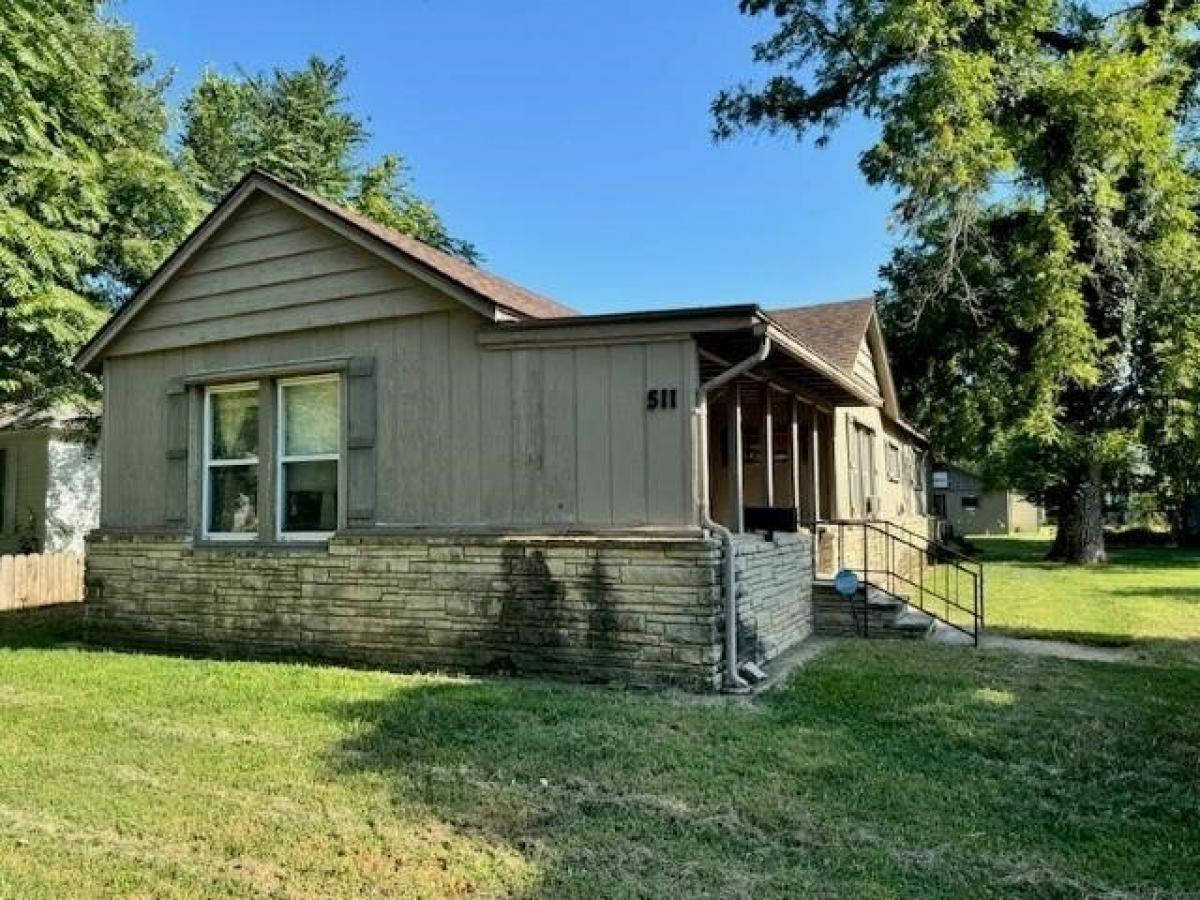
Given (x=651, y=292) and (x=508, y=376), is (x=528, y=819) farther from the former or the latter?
(x=651, y=292)

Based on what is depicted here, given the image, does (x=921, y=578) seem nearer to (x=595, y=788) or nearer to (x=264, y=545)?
(x=264, y=545)

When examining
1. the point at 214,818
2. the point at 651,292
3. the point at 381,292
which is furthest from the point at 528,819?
the point at 651,292

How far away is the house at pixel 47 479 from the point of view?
682 inches

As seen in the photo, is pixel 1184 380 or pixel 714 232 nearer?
pixel 1184 380

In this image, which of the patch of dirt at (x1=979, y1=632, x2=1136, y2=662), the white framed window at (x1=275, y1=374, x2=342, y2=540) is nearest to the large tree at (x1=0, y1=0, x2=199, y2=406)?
the white framed window at (x1=275, y1=374, x2=342, y2=540)

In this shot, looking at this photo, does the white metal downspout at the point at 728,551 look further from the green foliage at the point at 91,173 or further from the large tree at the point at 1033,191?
the large tree at the point at 1033,191

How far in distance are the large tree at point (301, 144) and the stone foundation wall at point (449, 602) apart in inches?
492

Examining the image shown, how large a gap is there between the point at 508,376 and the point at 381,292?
1.62m

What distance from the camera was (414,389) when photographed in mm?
8406

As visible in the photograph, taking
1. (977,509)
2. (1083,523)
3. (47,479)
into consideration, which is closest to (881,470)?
(1083,523)

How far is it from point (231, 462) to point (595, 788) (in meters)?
6.30

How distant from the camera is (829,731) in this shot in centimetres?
589

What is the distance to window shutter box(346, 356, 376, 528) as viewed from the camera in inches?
338

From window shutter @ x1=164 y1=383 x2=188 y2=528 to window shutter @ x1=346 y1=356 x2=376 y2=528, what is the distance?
2183mm
